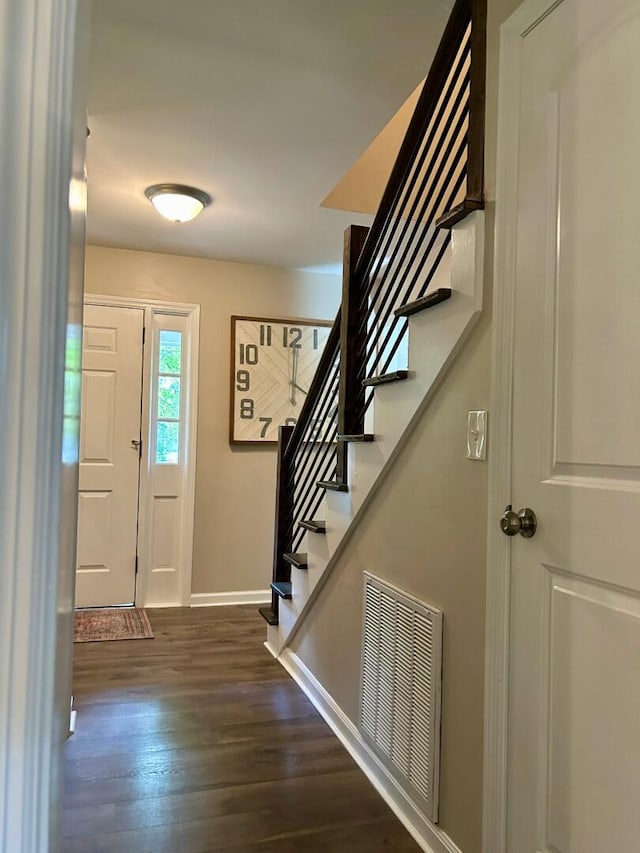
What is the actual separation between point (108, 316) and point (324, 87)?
2.44 meters

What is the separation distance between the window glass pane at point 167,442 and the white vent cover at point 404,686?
2.41 metres

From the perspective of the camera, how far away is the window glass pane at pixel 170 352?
14.0 ft

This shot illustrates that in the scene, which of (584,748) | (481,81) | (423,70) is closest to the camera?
(584,748)

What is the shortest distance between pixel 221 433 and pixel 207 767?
8.30ft

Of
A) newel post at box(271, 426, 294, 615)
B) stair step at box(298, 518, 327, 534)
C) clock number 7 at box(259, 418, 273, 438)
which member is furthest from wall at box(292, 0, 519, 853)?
clock number 7 at box(259, 418, 273, 438)

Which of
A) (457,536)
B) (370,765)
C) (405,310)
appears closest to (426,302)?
(405,310)

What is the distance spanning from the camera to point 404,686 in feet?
6.12

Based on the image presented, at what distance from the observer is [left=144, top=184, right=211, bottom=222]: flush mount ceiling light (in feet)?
10.2

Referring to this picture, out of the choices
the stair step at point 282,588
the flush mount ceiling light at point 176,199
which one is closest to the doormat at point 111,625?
the stair step at point 282,588

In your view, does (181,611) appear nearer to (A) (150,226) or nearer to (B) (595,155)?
(A) (150,226)

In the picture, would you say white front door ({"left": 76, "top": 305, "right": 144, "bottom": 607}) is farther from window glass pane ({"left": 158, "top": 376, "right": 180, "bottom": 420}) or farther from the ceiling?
the ceiling

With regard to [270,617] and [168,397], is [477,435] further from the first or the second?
[168,397]

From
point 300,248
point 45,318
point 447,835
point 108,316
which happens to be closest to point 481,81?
point 45,318

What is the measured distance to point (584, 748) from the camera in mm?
1172
